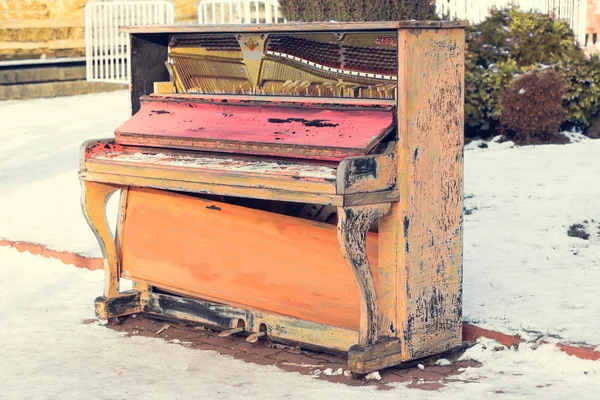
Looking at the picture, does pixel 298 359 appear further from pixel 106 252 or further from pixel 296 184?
pixel 106 252

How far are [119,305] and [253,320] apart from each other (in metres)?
0.86

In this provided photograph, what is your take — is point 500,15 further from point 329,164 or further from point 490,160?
point 329,164

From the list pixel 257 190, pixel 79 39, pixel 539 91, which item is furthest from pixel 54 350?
pixel 79 39

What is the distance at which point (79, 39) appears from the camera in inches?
594

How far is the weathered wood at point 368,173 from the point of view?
4410 mm

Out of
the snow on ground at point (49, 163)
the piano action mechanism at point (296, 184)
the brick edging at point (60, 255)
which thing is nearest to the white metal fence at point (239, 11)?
the snow on ground at point (49, 163)

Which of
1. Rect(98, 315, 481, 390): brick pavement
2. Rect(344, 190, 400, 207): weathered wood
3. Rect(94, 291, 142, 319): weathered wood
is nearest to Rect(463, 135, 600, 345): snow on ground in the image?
Rect(98, 315, 481, 390): brick pavement

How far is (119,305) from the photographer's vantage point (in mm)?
5816

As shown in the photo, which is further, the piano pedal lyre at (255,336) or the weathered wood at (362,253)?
the piano pedal lyre at (255,336)

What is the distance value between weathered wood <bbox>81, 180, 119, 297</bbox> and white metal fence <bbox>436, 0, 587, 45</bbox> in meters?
6.47

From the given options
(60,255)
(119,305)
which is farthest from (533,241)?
(60,255)

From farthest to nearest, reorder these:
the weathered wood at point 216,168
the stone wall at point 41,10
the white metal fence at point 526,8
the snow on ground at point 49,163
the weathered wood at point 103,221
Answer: the stone wall at point 41,10
the white metal fence at point 526,8
the snow on ground at point 49,163
the weathered wood at point 103,221
the weathered wood at point 216,168

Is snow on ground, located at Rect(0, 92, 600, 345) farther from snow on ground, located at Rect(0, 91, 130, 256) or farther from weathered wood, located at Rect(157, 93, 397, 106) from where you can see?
weathered wood, located at Rect(157, 93, 397, 106)

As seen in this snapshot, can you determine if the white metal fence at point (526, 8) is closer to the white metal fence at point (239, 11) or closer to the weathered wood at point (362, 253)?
the white metal fence at point (239, 11)
